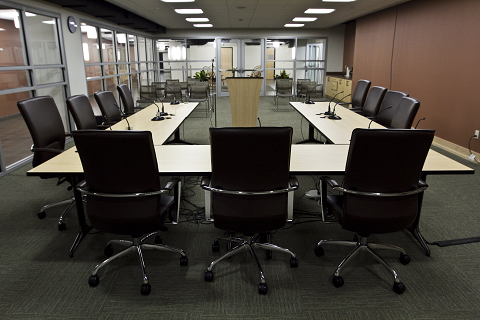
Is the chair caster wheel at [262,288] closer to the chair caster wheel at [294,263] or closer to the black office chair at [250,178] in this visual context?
the black office chair at [250,178]

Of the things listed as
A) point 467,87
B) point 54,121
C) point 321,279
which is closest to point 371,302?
point 321,279

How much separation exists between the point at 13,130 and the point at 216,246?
623cm

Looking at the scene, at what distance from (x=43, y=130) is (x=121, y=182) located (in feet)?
5.30

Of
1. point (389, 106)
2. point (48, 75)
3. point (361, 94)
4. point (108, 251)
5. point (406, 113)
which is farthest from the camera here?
point (48, 75)

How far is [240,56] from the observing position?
521 inches

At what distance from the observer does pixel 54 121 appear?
3359mm

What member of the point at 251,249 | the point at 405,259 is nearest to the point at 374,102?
the point at 405,259

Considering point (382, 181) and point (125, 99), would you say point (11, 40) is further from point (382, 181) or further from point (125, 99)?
point (382, 181)

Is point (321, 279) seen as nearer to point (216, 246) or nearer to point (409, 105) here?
point (216, 246)

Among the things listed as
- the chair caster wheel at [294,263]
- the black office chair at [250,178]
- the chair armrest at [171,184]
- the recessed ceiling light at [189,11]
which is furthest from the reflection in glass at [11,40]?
the chair caster wheel at [294,263]

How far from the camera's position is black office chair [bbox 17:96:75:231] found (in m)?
2.97

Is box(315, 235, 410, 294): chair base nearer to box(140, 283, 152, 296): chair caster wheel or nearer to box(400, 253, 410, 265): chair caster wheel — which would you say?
box(400, 253, 410, 265): chair caster wheel

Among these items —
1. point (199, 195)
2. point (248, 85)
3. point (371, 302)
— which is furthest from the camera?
point (248, 85)

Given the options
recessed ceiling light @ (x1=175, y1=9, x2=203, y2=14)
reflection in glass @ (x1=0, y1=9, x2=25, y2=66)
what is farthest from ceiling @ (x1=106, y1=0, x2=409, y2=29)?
reflection in glass @ (x1=0, y1=9, x2=25, y2=66)
